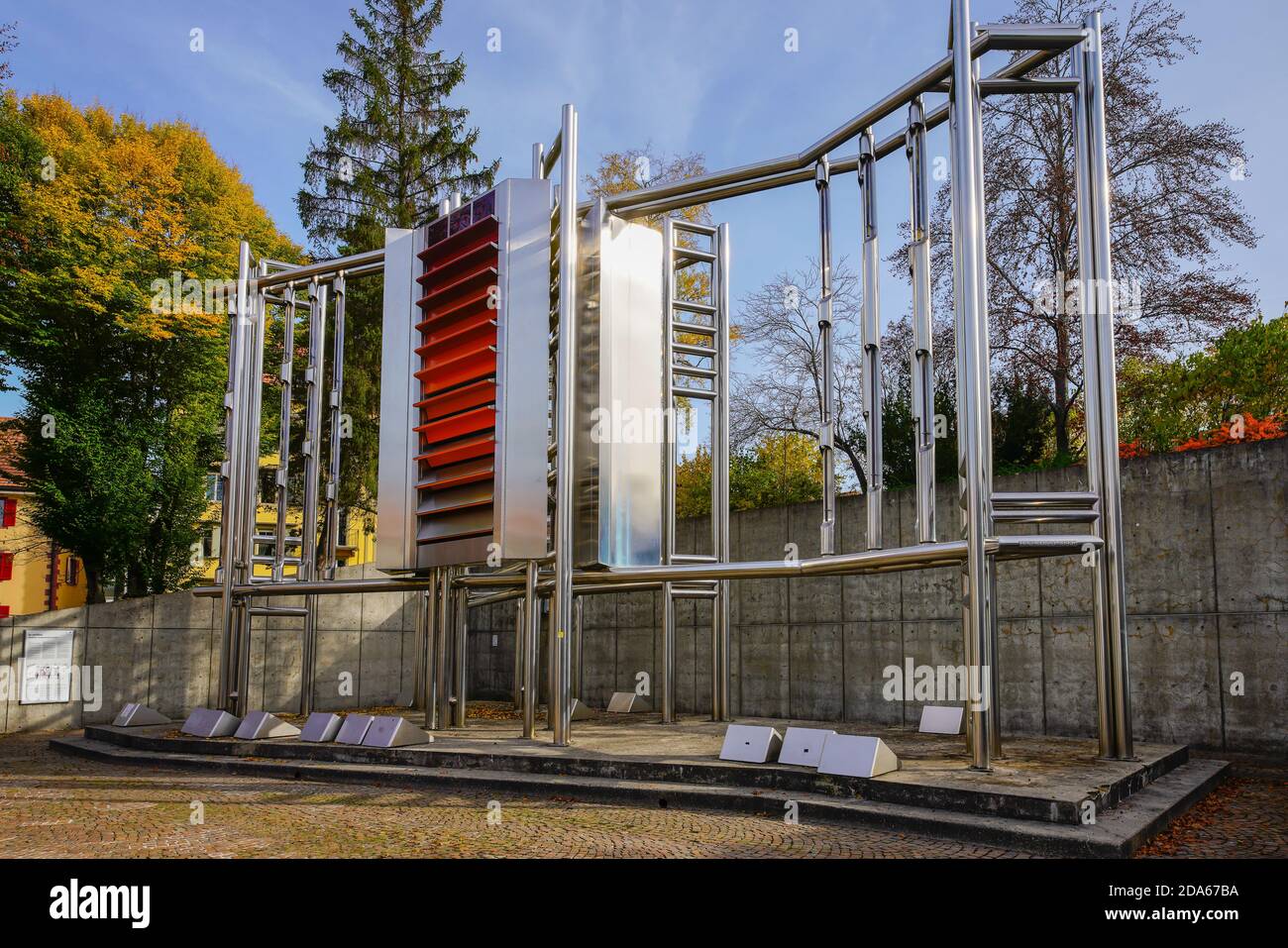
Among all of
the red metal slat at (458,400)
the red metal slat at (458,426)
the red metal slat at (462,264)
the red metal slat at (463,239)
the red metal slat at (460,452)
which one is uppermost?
the red metal slat at (463,239)

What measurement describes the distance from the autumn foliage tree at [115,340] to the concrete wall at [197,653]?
5.36 metres

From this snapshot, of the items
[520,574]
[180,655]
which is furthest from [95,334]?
[520,574]

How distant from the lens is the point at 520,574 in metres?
12.7

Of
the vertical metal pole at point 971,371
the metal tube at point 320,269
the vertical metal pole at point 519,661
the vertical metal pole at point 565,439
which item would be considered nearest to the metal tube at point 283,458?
the metal tube at point 320,269

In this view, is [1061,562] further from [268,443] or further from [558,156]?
[268,443]

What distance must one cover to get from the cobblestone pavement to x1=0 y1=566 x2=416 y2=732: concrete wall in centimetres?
805

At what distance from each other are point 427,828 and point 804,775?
130 inches

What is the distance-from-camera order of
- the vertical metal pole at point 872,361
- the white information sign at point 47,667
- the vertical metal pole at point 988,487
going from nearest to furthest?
the vertical metal pole at point 988,487, the vertical metal pole at point 872,361, the white information sign at point 47,667

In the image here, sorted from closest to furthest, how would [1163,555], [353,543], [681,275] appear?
[1163,555] → [681,275] → [353,543]

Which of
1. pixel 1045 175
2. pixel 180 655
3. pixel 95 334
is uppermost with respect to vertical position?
pixel 1045 175

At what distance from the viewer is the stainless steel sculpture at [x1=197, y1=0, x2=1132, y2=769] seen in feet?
28.9

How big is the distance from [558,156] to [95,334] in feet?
56.1

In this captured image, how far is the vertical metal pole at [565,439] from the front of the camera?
10898 mm

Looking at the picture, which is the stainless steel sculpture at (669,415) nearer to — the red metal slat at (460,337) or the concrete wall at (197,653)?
the red metal slat at (460,337)
